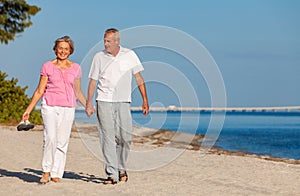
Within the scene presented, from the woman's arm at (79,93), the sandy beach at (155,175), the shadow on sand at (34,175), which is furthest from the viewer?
the shadow on sand at (34,175)

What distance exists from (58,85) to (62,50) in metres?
0.49

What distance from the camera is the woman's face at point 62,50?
9.12 m

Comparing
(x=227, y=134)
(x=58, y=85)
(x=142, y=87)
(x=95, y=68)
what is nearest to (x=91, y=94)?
(x=95, y=68)

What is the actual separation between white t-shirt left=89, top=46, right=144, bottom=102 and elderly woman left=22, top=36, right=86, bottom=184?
1.21 ft


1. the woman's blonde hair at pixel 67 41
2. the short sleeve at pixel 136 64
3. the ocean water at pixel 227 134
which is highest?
the woman's blonde hair at pixel 67 41

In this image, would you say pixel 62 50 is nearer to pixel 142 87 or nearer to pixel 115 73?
pixel 115 73

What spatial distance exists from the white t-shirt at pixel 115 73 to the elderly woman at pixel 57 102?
369 millimetres

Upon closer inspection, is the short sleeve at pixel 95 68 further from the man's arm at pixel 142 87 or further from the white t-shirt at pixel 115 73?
the man's arm at pixel 142 87

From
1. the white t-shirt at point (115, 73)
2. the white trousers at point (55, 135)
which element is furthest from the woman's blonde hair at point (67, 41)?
Result: the white trousers at point (55, 135)

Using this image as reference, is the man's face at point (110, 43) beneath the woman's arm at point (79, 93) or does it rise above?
above

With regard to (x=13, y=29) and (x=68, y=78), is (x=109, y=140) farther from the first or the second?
(x=13, y=29)

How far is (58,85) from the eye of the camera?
9.10m

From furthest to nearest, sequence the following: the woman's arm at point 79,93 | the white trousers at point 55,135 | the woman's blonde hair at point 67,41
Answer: the woman's arm at point 79,93 < the woman's blonde hair at point 67,41 < the white trousers at point 55,135

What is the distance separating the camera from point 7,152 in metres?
13.9
